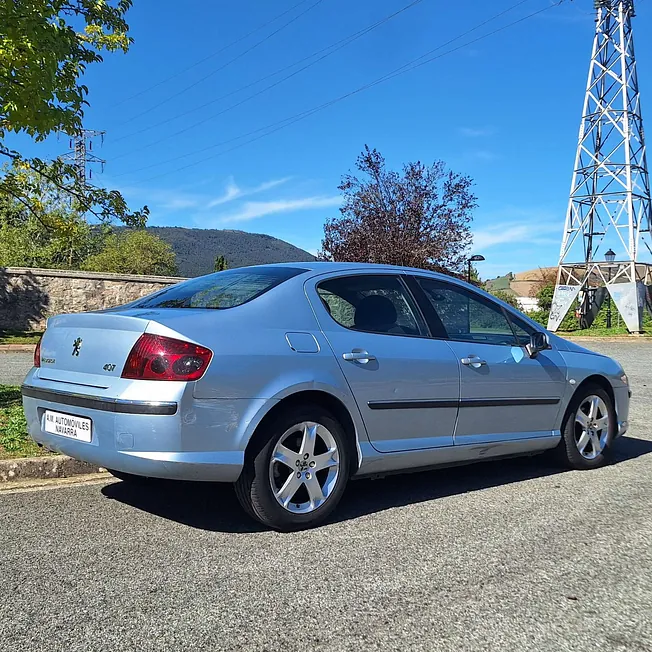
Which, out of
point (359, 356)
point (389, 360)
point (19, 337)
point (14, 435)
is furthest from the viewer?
point (19, 337)

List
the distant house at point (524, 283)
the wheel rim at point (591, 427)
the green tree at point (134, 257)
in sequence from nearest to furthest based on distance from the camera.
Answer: the wheel rim at point (591, 427) < the green tree at point (134, 257) < the distant house at point (524, 283)

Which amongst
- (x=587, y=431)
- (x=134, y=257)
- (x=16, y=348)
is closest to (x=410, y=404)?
(x=587, y=431)

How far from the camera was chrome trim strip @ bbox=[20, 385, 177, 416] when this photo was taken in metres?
3.58

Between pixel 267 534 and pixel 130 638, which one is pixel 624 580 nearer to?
pixel 267 534

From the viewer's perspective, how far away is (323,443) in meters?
4.14

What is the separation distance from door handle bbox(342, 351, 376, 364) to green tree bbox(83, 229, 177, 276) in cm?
5000

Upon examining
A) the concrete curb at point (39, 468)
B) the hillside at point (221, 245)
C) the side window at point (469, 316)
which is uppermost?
the hillside at point (221, 245)

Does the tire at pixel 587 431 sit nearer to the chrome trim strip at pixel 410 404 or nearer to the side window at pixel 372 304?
the chrome trim strip at pixel 410 404

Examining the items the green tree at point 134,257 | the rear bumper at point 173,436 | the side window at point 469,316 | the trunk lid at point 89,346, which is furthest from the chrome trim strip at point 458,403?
the green tree at point 134,257

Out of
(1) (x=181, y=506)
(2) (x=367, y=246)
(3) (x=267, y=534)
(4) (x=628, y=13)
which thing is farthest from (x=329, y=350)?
(4) (x=628, y=13)

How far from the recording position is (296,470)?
4004 mm

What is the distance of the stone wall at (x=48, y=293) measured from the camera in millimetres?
22391

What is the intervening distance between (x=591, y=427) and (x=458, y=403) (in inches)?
67.6

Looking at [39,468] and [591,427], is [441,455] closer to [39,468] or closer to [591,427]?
[591,427]
